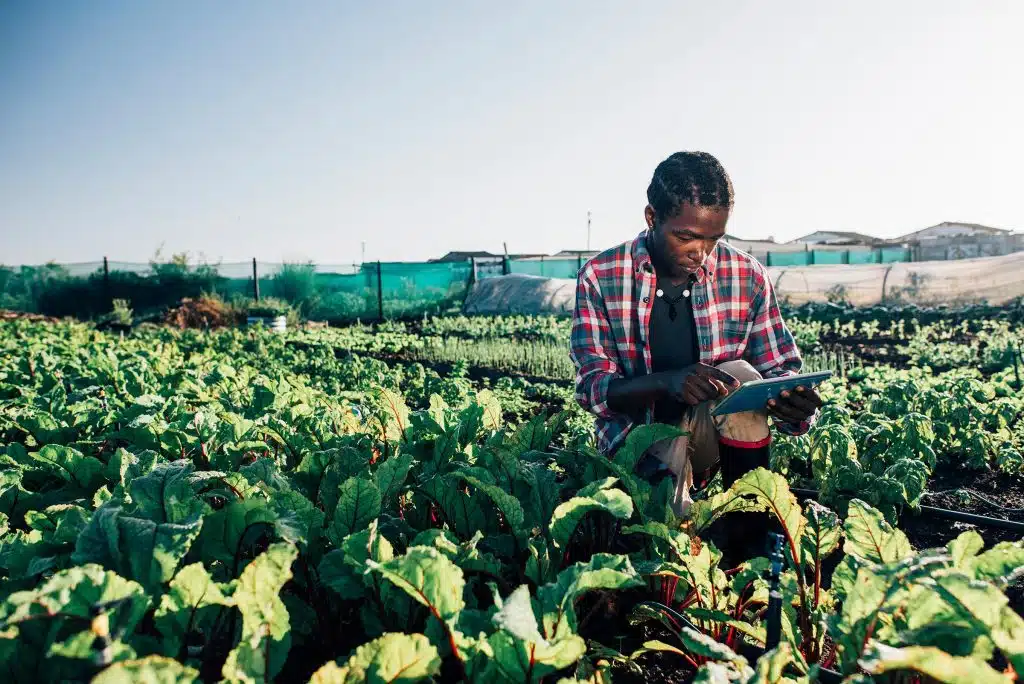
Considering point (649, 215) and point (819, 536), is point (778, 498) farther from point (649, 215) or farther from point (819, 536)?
point (649, 215)

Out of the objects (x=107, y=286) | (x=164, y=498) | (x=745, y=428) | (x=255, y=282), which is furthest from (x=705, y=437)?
(x=107, y=286)

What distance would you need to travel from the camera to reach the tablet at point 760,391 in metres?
2.02

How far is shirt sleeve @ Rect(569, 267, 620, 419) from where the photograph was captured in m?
2.50

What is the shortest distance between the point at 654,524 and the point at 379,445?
1016 millimetres

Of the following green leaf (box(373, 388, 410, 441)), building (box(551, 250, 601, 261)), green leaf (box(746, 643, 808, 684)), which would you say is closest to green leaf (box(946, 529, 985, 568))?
green leaf (box(746, 643, 808, 684))

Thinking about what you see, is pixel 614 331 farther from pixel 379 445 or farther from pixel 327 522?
pixel 327 522

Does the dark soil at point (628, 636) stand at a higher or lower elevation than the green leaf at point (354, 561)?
lower

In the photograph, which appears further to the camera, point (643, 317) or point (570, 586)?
point (643, 317)

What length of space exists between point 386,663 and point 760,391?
1.50 metres

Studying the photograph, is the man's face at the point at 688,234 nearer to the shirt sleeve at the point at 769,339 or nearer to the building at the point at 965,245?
the shirt sleeve at the point at 769,339

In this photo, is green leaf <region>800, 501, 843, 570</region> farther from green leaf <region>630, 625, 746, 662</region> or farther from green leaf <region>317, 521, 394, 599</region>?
green leaf <region>317, 521, 394, 599</region>

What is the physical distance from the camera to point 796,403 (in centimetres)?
216

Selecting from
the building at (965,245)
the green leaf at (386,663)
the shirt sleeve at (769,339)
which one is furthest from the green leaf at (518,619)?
the building at (965,245)

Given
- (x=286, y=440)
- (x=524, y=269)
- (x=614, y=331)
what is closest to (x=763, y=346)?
(x=614, y=331)
